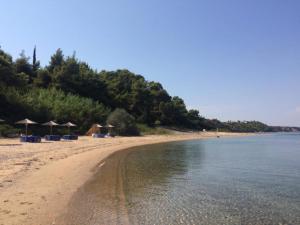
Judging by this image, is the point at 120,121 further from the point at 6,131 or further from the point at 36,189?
the point at 36,189

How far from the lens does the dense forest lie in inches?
1620

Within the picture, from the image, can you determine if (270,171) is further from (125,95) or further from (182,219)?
(125,95)

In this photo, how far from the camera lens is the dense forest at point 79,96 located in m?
41.2

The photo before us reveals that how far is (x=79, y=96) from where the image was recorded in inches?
2414

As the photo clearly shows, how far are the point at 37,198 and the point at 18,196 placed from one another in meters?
0.52

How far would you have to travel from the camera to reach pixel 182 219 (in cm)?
818

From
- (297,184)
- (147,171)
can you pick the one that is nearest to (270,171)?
(297,184)

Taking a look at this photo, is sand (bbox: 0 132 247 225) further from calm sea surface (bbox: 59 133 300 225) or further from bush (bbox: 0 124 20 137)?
bush (bbox: 0 124 20 137)

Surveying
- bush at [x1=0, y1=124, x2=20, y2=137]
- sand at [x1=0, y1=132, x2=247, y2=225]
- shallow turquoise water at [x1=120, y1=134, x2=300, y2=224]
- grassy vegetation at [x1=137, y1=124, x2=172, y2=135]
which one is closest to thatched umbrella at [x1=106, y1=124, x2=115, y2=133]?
grassy vegetation at [x1=137, y1=124, x2=172, y2=135]

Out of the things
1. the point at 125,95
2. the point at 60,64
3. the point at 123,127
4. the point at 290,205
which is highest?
the point at 60,64

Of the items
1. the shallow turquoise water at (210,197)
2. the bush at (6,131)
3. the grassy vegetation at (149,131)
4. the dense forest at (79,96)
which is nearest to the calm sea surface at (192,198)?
the shallow turquoise water at (210,197)

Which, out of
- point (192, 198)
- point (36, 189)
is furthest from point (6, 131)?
point (192, 198)

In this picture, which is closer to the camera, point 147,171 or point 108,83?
point 147,171

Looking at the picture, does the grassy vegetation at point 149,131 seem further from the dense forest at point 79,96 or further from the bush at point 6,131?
the bush at point 6,131
